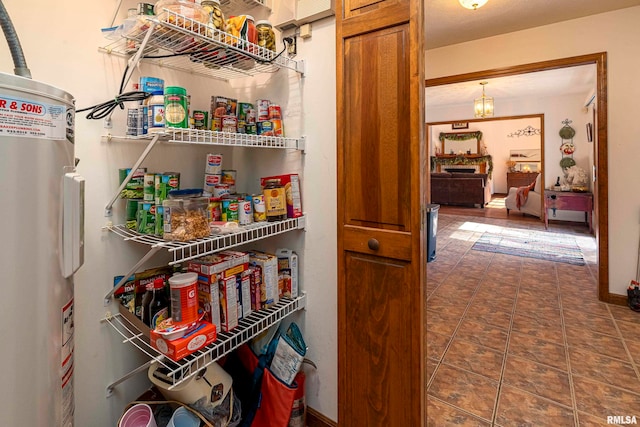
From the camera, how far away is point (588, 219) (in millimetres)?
5855

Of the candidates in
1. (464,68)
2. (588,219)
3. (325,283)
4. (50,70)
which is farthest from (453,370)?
(588,219)

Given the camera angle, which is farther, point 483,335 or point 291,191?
point 483,335

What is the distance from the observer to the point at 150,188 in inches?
47.1

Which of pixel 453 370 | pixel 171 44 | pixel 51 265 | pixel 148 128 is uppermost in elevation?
pixel 171 44

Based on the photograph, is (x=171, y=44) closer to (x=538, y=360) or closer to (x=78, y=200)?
(x=78, y=200)

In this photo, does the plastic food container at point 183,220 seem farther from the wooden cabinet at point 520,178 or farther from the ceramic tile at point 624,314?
the wooden cabinet at point 520,178

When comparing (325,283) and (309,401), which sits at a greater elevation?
(325,283)

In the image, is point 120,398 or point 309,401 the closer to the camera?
point 120,398

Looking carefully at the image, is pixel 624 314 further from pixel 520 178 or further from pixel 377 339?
pixel 520 178

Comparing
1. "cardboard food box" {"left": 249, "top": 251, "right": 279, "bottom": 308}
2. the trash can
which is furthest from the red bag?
the trash can

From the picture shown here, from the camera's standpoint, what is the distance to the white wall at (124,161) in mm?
1113

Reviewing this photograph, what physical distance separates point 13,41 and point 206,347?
953mm

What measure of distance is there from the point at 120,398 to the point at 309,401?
79 cm

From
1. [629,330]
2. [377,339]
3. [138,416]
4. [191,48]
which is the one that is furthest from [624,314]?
[191,48]
